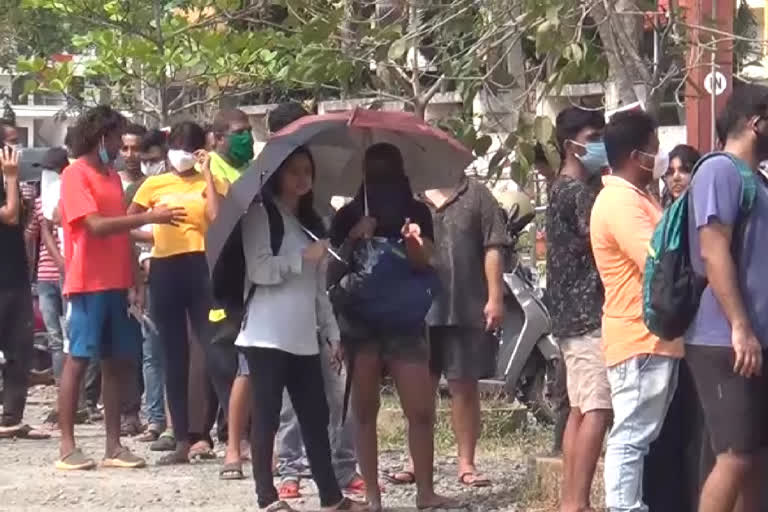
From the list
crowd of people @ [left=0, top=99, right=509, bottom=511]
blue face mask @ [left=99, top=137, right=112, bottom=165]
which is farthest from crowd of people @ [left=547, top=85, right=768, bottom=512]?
blue face mask @ [left=99, top=137, right=112, bottom=165]

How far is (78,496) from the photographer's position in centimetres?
884

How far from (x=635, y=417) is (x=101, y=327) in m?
3.74

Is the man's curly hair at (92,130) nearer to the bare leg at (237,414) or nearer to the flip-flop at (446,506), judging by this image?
the bare leg at (237,414)

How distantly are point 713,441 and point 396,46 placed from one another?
2.82 m

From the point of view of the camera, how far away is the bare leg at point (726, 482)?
625cm

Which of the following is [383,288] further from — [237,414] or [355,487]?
[237,414]

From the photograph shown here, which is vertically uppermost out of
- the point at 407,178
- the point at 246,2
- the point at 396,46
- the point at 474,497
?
the point at 246,2

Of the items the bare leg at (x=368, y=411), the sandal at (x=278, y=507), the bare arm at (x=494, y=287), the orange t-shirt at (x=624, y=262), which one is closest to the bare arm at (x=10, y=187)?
the bare arm at (x=494, y=287)

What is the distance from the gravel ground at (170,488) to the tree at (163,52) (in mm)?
3832

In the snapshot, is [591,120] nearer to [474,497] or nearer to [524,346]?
[474,497]

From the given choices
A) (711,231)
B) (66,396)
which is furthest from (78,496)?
(711,231)

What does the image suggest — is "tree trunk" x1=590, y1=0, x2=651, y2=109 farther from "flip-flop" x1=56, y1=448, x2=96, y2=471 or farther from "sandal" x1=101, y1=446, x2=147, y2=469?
"flip-flop" x1=56, y1=448, x2=96, y2=471

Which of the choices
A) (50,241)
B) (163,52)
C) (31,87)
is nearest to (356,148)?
(50,241)

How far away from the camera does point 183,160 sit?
9.69 m
